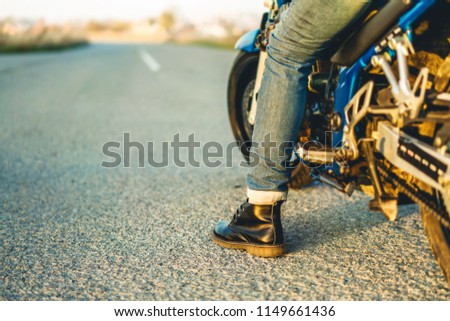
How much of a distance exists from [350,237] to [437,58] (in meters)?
0.97

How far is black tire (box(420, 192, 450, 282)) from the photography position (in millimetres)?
2129

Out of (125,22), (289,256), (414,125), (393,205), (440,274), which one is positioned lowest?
(125,22)

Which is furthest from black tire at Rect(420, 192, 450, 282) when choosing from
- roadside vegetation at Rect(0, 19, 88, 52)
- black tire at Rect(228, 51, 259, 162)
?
roadside vegetation at Rect(0, 19, 88, 52)

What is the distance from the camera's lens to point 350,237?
2777mm

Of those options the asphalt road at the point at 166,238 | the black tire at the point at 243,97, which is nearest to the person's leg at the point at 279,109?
the asphalt road at the point at 166,238

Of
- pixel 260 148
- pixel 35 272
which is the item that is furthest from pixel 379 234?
pixel 35 272

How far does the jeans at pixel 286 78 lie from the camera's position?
7.37 ft

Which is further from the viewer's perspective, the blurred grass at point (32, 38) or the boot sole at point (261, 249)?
the blurred grass at point (32, 38)

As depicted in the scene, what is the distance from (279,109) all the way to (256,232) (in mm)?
544

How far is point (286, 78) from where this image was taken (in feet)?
7.98

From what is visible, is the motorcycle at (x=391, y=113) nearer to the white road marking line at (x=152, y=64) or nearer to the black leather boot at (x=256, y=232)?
the black leather boot at (x=256, y=232)

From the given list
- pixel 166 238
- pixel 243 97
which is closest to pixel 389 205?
pixel 166 238

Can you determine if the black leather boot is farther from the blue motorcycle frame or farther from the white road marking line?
the white road marking line

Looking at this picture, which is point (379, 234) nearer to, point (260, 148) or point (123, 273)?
point (260, 148)
